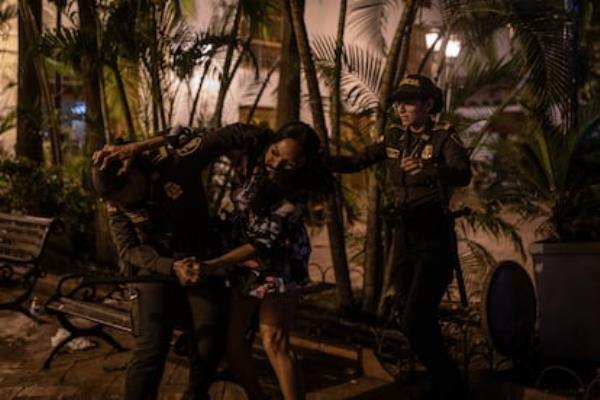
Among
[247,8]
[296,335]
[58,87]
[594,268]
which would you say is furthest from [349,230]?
[58,87]

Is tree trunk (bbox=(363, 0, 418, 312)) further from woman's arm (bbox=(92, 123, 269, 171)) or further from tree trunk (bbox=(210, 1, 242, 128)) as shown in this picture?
woman's arm (bbox=(92, 123, 269, 171))

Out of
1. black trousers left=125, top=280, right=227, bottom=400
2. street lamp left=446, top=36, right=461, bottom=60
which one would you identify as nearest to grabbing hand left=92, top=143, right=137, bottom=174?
black trousers left=125, top=280, right=227, bottom=400

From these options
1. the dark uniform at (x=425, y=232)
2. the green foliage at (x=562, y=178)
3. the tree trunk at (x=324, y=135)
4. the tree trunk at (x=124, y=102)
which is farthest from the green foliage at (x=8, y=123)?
the dark uniform at (x=425, y=232)

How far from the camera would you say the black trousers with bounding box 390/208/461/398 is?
422 centimetres

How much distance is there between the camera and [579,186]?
5336mm

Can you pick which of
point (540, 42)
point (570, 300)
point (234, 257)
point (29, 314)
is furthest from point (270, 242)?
point (29, 314)

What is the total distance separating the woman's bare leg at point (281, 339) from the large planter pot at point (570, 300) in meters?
1.98

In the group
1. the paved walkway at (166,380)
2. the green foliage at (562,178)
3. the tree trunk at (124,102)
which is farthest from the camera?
the tree trunk at (124,102)

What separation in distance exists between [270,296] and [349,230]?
3479mm

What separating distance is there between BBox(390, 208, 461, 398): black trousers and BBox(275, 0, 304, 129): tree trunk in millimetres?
3234

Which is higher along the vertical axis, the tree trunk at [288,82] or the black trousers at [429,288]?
the tree trunk at [288,82]

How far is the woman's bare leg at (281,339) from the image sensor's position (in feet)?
12.8

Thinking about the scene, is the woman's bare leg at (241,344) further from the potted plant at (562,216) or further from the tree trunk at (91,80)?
the tree trunk at (91,80)

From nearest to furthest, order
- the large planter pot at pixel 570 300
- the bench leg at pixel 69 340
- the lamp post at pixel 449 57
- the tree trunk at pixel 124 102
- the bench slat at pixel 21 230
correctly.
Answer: the large planter pot at pixel 570 300 → the bench leg at pixel 69 340 → the lamp post at pixel 449 57 → the bench slat at pixel 21 230 → the tree trunk at pixel 124 102
